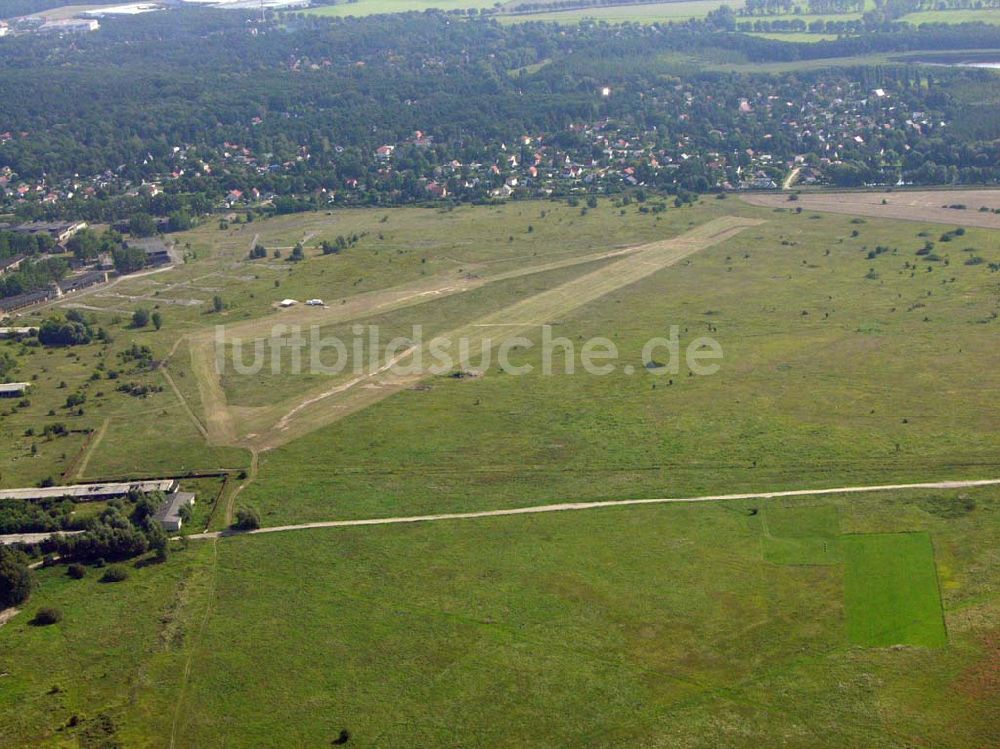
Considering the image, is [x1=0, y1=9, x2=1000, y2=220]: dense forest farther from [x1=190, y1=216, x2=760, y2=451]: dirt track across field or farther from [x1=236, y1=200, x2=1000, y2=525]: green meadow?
[x1=236, y1=200, x2=1000, y2=525]: green meadow

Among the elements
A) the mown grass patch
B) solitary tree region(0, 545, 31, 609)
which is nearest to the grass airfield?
the mown grass patch

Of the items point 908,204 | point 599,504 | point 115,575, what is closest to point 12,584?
point 115,575

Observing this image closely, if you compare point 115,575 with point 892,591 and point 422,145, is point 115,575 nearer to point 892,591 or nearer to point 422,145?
point 892,591

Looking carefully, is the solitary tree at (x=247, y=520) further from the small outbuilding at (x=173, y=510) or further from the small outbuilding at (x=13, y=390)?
the small outbuilding at (x=13, y=390)

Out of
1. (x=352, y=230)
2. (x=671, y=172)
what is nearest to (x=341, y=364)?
(x=352, y=230)

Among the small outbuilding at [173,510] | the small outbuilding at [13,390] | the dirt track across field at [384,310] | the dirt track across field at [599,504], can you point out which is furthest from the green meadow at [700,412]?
the small outbuilding at [13,390]

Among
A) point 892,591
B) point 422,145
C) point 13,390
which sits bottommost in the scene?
point 892,591
